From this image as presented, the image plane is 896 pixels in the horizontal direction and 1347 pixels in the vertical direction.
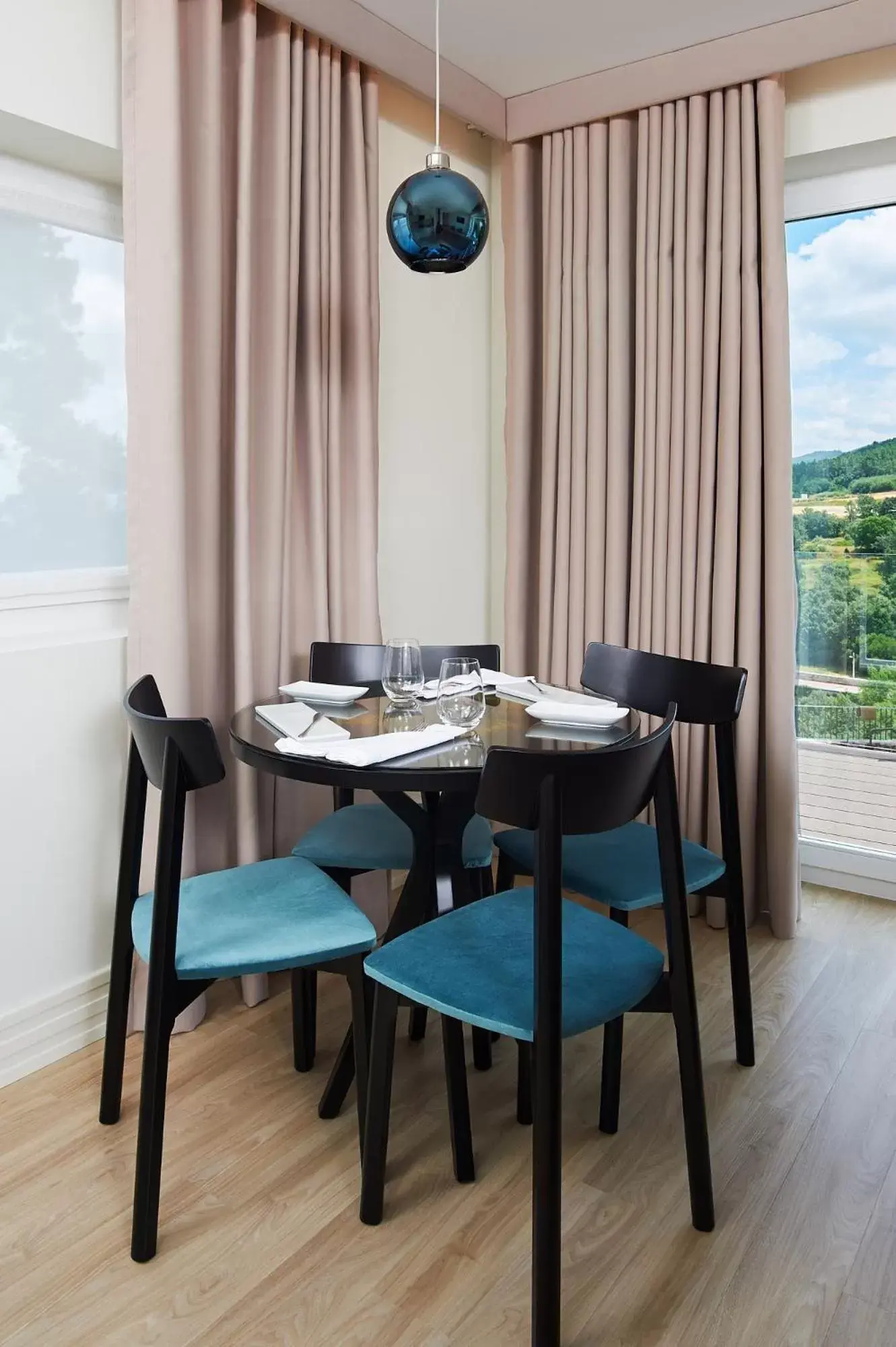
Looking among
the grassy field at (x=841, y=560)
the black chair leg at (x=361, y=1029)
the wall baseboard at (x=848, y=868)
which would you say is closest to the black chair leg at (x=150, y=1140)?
the black chair leg at (x=361, y=1029)

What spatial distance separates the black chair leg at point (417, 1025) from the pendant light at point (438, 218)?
5.49 ft

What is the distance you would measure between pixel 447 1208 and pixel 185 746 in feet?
3.12

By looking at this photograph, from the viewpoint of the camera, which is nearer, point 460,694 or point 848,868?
point 460,694

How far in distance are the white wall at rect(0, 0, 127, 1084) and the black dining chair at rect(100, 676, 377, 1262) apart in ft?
0.92

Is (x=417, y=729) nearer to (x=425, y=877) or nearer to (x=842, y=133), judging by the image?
(x=425, y=877)

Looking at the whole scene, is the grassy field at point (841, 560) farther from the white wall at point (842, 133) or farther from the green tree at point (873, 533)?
the white wall at point (842, 133)

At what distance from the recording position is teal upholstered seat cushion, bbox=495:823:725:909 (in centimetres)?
A: 204

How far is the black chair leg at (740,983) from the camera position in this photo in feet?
7.38

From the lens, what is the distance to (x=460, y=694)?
2.05 metres

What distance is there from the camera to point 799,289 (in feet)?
10.6

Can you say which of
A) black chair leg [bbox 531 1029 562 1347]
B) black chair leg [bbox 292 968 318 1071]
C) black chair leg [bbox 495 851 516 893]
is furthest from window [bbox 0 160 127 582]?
black chair leg [bbox 531 1029 562 1347]

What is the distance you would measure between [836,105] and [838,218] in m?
0.33

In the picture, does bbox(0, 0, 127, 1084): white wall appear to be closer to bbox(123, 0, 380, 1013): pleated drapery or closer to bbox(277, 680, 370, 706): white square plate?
bbox(123, 0, 380, 1013): pleated drapery

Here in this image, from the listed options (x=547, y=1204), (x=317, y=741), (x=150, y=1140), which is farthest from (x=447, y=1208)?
(x=317, y=741)
